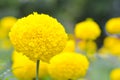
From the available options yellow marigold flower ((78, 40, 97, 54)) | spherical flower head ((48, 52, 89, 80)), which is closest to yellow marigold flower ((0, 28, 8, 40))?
yellow marigold flower ((78, 40, 97, 54))

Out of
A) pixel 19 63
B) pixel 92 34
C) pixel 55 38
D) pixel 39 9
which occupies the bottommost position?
pixel 55 38

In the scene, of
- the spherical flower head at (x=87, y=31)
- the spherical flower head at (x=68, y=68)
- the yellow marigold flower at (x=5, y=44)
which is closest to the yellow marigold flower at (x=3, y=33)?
the yellow marigold flower at (x=5, y=44)

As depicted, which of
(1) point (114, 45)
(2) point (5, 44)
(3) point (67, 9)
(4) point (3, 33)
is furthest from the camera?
(3) point (67, 9)

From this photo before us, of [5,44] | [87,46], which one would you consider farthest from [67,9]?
[87,46]

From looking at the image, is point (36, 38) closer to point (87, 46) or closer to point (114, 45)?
point (87, 46)

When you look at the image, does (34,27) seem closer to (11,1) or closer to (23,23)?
(23,23)

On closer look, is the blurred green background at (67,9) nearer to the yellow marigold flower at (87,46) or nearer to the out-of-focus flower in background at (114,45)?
the out-of-focus flower in background at (114,45)

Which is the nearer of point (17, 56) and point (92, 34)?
point (17, 56)

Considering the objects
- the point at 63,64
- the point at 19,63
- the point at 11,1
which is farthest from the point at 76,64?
the point at 11,1
